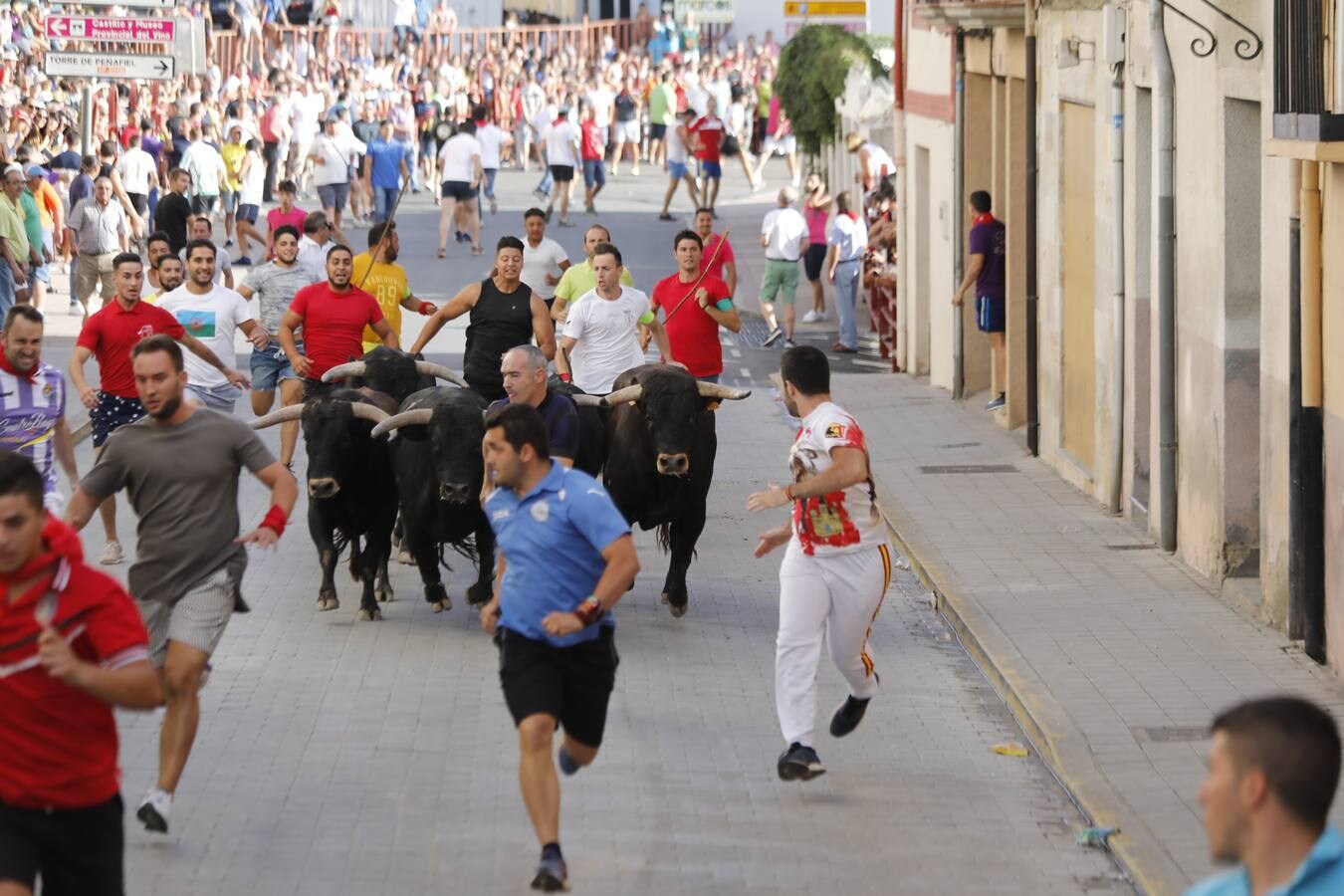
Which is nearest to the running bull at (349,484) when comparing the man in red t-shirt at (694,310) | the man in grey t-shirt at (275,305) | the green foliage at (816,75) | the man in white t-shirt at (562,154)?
the man in red t-shirt at (694,310)

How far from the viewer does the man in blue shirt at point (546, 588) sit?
7.77m

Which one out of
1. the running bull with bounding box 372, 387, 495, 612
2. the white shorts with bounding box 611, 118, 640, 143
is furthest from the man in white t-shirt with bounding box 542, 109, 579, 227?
the running bull with bounding box 372, 387, 495, 612

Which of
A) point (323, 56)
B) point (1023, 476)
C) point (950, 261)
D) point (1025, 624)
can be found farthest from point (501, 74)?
point (1025, 624)

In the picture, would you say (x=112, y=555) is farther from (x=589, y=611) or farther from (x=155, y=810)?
(x=589, y=611)

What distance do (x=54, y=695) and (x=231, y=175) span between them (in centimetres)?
3057

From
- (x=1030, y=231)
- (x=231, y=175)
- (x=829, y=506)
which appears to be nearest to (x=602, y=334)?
(x=829, y=506)

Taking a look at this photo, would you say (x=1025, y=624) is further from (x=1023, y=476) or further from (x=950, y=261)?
(x=950, y=261)

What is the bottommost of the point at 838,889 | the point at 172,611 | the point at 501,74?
the point at 838,889

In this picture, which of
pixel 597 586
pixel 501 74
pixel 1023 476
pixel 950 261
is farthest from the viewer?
pixel 501 74

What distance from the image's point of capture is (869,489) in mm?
9438

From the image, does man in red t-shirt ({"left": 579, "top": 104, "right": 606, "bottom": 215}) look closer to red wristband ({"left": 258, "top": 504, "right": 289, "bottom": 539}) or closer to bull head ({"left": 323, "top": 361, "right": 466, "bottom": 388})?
bull head ({"left": 323, "top": 361, "right": 466, "bottom": 388})

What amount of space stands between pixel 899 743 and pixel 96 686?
5392 millimetres

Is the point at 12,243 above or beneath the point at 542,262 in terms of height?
above

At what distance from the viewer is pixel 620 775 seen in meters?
9.70
